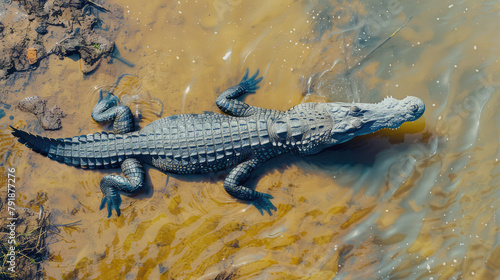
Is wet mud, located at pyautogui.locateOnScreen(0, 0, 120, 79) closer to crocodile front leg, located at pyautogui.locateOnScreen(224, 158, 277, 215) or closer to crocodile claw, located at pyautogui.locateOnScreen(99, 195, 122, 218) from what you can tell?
crocodile claw, located at pyautogui.locateOnScreen(99, 195, 122, 218)

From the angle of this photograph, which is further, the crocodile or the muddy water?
the muddy water

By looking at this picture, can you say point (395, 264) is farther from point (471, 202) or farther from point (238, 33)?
point (238, 33)

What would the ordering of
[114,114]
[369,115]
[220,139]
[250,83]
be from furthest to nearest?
[250,83] < [114,114] < [220,139] < [369,115]

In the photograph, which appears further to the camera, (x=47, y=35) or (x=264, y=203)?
(x=47, y=35)

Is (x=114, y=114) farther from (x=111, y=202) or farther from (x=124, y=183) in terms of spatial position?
(x=111, y=202)

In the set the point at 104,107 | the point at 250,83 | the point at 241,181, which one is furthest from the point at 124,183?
the point at 250,83

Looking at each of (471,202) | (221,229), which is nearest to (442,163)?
(471,202)

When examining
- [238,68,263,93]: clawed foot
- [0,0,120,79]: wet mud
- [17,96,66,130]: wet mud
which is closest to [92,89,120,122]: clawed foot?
[0,0,120,79]: wet mud
